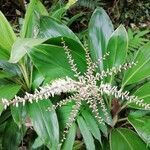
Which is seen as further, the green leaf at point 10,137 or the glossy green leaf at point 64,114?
the green leaf at point 10,137

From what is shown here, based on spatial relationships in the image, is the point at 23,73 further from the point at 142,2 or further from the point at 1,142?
the point at 142,2

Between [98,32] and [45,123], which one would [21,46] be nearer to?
[45,123]

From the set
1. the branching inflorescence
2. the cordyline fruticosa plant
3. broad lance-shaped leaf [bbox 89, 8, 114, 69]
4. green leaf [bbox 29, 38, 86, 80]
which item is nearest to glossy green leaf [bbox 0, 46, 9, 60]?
the cordyline fruticosa plant

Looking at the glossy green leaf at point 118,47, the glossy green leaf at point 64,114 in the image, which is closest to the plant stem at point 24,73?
the glossy green leaf at point 64,114

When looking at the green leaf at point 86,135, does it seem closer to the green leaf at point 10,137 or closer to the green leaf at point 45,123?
the green leaf at point 45,123

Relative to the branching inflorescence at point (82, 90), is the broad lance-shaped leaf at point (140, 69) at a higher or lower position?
lower

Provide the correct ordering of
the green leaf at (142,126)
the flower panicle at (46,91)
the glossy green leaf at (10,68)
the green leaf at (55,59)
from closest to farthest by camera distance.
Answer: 1. the flower panicle at (46,91)
2. the green leaf at (55,59)
3. the green leaf at (142,126)
4. the glossy green leaf at (10,68)

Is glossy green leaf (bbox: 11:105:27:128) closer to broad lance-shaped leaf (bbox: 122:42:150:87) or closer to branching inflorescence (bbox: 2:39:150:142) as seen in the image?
branching inflorescence (bbox: 2:39:150:142)
